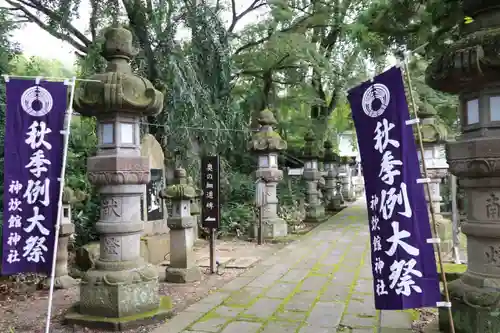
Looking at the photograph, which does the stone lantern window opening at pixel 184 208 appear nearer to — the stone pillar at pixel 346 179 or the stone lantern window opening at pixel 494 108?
the stone lantern window opening at pixel 494 108

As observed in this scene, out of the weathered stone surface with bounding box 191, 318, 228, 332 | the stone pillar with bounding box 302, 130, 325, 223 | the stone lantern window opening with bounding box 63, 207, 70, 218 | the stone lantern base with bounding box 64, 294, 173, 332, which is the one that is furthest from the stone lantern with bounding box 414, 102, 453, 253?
the stone lantern window opening with bounding box 63, 207, 70, 218

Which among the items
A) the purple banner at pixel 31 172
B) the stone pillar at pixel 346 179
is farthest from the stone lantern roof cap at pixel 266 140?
the stone pillar at pixel 346 179

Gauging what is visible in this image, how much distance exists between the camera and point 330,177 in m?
17.8

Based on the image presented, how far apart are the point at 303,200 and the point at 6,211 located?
10.9 meters

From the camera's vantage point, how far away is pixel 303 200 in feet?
46.4

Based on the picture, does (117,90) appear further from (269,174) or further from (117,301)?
(269,174)

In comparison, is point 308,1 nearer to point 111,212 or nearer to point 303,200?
point 303,200

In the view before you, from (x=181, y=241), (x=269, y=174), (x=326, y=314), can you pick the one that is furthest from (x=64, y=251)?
(x=269, y=174)

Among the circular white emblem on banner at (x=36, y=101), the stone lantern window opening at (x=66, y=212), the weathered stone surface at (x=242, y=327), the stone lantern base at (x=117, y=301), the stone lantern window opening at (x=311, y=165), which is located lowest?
the weathered stone surface at (x=242, y=327)

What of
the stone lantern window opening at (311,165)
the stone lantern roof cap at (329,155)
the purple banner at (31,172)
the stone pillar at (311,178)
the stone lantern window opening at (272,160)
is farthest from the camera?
the stone lantern roof cap at (329,155)

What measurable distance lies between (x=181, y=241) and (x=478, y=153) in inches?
177

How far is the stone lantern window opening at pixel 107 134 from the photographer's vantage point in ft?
16.2

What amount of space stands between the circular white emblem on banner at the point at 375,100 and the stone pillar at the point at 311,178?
1065 centimetres

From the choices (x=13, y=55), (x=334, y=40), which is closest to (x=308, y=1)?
(x=334, y=40)
